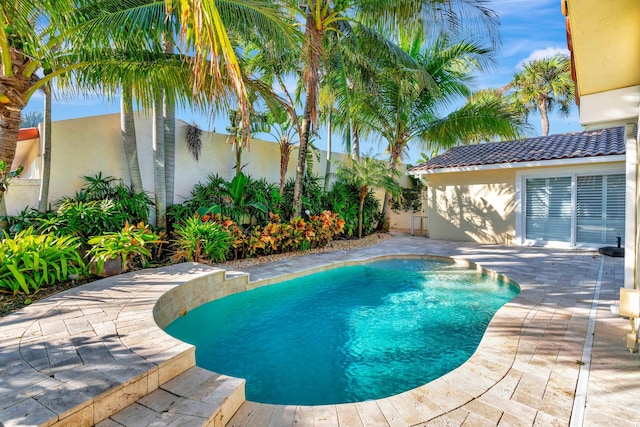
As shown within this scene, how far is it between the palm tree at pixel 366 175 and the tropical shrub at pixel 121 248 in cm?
871

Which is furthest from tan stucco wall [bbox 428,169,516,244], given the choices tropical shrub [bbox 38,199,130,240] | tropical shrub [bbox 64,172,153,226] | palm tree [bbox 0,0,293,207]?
tropical shrub [bbox 38,199,130,240]

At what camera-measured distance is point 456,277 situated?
9.03 meters

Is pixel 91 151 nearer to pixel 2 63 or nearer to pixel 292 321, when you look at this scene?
pixel 2 63

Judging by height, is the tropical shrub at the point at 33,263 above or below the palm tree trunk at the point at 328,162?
below

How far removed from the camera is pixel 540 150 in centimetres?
1293

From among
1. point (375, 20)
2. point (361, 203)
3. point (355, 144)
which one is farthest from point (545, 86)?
point (375, 20)

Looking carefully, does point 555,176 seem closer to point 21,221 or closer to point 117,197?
point 117,197

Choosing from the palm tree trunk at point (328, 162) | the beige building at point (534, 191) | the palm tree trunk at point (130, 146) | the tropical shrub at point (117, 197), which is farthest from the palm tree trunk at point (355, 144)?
the tropical shrub at point (117, 197)

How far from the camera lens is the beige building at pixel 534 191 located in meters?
11.1

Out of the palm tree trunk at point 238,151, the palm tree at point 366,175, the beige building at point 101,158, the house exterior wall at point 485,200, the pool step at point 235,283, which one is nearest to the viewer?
the pool step at point 235,283

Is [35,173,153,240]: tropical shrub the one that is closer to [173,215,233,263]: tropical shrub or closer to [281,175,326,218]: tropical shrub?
[173,215,233,263]: tropical shrub

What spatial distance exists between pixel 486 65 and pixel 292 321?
1389 cm

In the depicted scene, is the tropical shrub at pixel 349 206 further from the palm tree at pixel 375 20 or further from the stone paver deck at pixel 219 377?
the stone paver deck at pixel 219 377

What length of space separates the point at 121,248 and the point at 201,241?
200 cm
